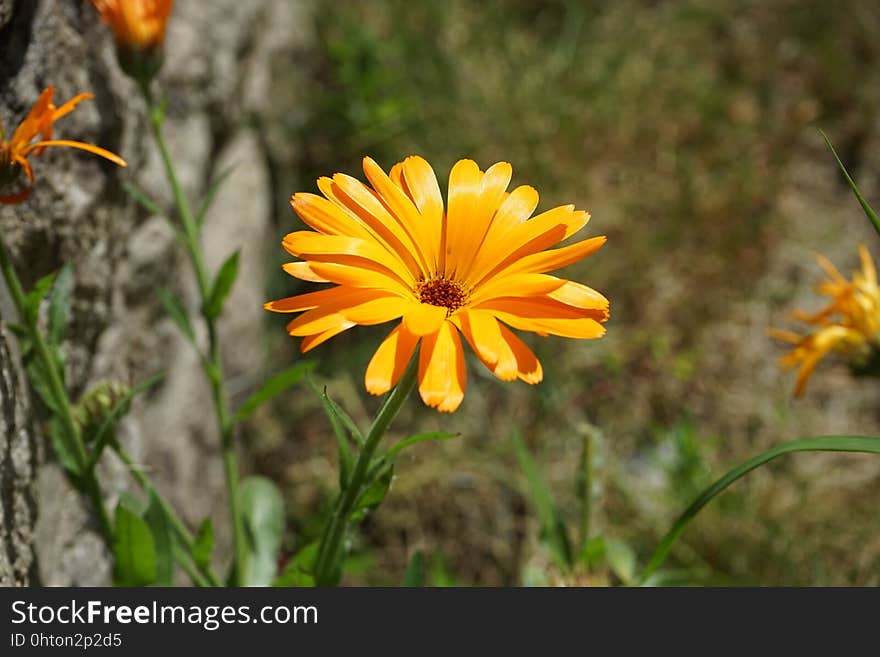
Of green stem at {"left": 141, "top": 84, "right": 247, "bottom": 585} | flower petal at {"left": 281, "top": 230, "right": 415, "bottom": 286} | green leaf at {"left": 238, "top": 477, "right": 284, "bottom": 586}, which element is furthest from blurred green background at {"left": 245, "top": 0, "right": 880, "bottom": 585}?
flower petal at {"left": 281, "top": 230, "right": 415, "bottom": 286}

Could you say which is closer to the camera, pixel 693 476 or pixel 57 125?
pixel 57 125

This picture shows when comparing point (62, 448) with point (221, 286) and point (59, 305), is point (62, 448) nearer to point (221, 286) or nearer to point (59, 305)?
point (59, 305)

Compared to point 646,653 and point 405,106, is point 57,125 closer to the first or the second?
point 646,653

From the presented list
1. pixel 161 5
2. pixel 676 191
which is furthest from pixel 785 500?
pixel 161 5

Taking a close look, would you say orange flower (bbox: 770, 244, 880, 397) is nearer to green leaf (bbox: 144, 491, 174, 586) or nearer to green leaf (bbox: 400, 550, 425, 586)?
green leaf (bbox: 400, 550, 425, 586)

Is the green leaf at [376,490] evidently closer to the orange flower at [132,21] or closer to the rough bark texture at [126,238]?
the rough bark texture at [126,238]

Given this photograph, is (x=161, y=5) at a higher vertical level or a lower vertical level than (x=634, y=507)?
higher

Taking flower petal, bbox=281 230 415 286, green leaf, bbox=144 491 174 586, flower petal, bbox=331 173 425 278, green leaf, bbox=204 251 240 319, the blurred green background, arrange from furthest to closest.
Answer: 1. the blurred green background
2. green leaf, bbox=204 251 240 319
3. green leaf, bbox=144 491 174 586
4. flower petal, bbox=331 173 425 278
5. flower petal, bbox=281 230 415 286
